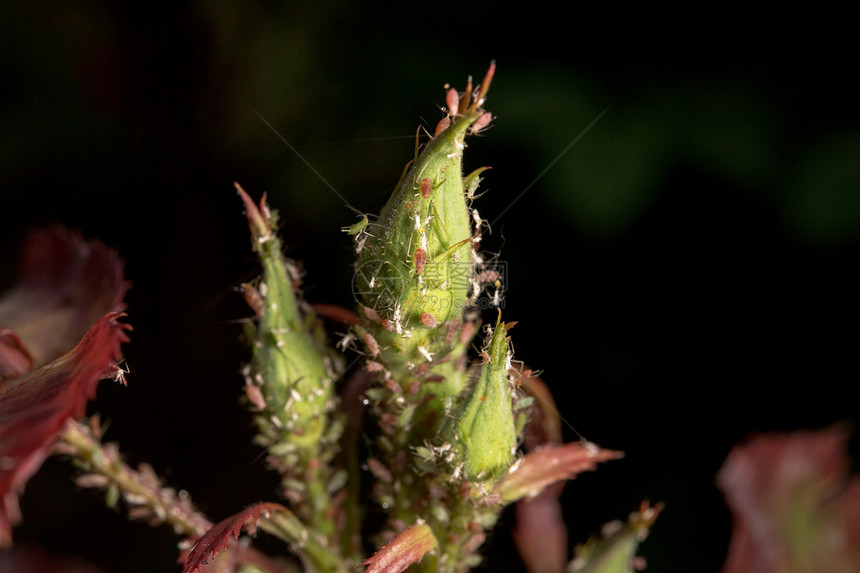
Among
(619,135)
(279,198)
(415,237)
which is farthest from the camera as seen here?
(279,198)

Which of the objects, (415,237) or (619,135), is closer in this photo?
(415,237)

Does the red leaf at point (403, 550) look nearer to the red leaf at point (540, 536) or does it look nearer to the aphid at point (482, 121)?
the aphid at point (482, 121)

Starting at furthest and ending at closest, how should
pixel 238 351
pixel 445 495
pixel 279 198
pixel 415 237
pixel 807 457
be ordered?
pixel 238 351 → pixel 279 198 → pixel 807 457 → pixel 445 495 → pixel 415 237

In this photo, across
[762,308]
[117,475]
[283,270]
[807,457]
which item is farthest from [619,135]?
[117,475]

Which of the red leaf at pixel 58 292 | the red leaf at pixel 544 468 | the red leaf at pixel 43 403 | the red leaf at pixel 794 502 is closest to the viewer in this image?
the red leaf at pixel 43 403

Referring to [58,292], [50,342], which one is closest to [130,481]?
[50,342]

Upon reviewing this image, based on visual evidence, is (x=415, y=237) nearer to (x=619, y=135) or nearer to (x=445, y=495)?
(x=445, y=495)

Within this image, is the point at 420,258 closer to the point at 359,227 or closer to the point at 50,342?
the point at 359,227

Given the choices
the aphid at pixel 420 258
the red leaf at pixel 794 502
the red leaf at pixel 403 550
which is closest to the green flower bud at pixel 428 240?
the aphid at pixel 420 258
